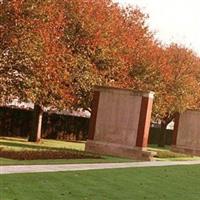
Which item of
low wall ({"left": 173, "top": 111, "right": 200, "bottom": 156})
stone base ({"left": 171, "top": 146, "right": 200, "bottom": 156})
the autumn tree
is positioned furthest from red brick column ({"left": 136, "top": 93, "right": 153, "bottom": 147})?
low wall ({"left": 173, "top": 111, "right": 200, "bottom": 156})

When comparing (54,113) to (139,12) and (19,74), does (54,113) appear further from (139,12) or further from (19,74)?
(19,74)

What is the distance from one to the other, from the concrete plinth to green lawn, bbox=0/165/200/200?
9.31 meters

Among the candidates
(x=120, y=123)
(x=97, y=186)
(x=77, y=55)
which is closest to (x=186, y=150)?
(x=120, y=123)

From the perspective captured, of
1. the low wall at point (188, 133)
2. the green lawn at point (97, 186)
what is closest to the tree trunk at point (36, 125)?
the low wall at point (188, 133)

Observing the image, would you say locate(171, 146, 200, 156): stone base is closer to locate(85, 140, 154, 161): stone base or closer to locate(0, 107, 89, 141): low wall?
locate(0, 107, 89, 141): low wall

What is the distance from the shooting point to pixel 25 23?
2352 centimetres

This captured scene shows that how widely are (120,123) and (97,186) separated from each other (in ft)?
49.4

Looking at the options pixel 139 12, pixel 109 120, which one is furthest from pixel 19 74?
pixel 139 12

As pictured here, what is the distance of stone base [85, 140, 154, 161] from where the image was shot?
2764 centimetres

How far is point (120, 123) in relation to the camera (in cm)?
2905

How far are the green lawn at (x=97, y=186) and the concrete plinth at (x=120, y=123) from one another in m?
9.31

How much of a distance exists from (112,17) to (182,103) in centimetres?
1217

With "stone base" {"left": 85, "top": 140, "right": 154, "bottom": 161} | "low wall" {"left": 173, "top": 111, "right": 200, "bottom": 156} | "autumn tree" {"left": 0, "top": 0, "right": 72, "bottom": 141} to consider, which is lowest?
"stone base" {"left": 85, "top": 140, "right": 154, "bottom": 161}

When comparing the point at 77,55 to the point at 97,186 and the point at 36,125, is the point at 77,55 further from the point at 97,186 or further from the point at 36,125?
the point at 97,186
